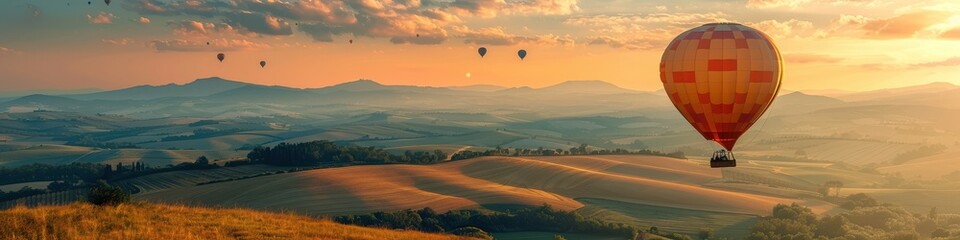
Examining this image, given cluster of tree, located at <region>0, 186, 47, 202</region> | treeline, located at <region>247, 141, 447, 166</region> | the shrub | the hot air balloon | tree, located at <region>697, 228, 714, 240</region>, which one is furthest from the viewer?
treeline, located at <region>247, 141, 447, 166</region>

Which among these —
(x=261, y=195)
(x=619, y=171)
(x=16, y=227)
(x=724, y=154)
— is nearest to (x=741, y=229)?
(x=619, y=171)

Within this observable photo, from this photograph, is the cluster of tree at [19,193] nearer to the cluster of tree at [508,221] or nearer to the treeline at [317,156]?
the treeline at [317,156]

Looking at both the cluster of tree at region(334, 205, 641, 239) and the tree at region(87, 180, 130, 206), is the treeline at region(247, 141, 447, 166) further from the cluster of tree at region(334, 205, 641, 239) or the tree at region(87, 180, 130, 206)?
the tree at region(87, 180, 130, 206)

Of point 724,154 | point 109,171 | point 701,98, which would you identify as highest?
point 701,98

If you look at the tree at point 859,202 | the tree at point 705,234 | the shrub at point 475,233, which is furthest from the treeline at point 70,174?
the tree at point 859,202

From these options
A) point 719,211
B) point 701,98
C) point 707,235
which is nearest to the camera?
point 701,98

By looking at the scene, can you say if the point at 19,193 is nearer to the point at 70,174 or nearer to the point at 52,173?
the point at 70,174

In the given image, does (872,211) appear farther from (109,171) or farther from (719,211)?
(109,171)

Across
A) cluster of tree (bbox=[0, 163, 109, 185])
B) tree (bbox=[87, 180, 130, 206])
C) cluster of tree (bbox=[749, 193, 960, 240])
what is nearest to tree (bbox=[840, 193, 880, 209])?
cluster of tree (bbox=[749, 193, 960, 240])
